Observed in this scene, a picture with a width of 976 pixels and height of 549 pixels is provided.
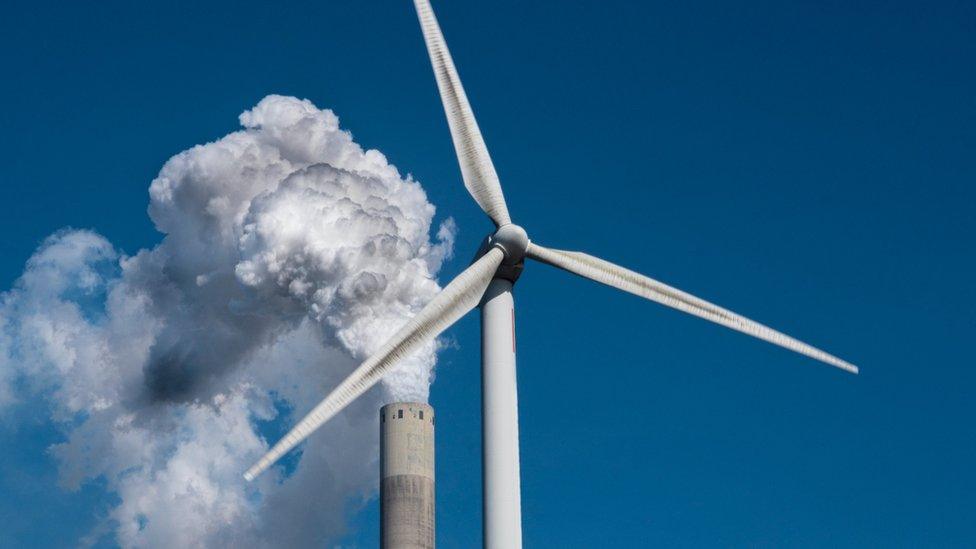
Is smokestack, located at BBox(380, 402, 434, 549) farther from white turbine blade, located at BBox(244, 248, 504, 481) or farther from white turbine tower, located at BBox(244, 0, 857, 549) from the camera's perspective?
white turbine blade, located at BBox(244, 248, 504, 481)

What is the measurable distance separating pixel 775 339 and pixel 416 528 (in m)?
85.3

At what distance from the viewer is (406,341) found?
153 feet

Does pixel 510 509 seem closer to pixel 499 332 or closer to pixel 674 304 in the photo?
pixel 499 332

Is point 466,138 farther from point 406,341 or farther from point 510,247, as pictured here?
point 406,341

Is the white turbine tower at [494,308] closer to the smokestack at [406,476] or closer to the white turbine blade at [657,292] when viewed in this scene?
the white turbine blade at [657,292]

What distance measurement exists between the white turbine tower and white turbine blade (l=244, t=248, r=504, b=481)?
3 cm

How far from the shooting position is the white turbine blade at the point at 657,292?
51.8 metres

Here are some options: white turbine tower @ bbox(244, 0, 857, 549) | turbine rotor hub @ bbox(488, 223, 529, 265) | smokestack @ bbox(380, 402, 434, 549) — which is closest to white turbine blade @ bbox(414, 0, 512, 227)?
white turbine tower @ bbox(244, 0, 857, 549)

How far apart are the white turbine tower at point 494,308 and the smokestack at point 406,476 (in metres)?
82.8

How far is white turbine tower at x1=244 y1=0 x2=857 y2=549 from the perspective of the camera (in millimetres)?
47969


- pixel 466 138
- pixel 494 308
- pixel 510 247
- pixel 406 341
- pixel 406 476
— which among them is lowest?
pixel 406 341

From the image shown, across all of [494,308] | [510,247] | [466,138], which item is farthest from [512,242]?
[466,138]

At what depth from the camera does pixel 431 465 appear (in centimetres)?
13812

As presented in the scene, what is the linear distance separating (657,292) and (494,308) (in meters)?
6.00
